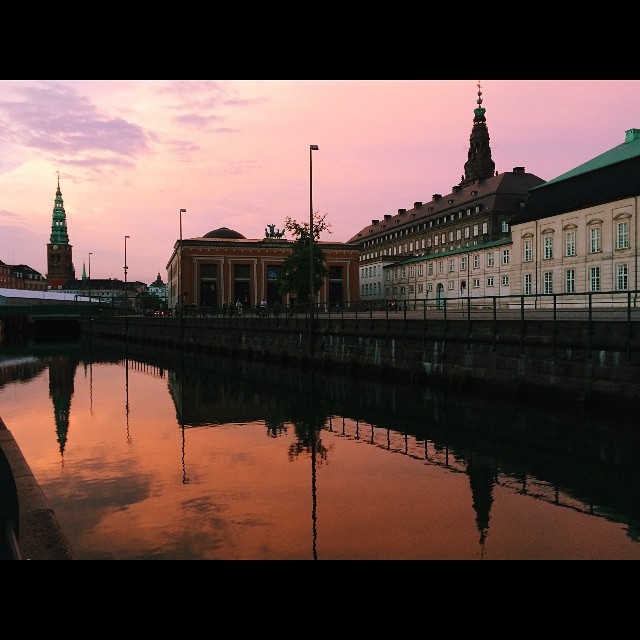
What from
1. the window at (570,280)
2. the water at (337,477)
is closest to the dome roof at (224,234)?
the window at (570,280)

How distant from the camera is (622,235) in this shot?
173 feet

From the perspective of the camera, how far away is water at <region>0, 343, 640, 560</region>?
9695mm

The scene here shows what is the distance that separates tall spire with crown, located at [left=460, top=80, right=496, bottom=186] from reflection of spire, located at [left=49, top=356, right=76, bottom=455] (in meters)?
107

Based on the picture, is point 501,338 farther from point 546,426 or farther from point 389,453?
point 389,453

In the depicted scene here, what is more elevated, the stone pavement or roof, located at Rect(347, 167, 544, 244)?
roof, located at Rect(347, 167, 544, 244)

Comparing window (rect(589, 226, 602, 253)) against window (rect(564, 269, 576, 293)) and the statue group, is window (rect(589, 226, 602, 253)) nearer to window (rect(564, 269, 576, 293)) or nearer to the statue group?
window (rect(564, 269, 576, 293))

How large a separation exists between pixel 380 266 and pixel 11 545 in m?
119

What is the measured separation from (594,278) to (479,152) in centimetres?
8907

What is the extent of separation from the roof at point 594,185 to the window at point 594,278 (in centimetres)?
594

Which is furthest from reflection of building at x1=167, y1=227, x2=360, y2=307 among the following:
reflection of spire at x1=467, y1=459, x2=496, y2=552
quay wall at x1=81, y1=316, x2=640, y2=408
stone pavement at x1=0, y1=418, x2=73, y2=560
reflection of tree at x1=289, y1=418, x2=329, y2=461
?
stone pavement at x1=0, y1=418, x2=73, y2=560

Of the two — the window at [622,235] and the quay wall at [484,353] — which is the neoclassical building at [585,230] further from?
the quay wall at [484,353]

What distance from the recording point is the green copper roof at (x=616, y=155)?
54.8 meters

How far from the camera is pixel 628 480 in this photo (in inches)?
536
